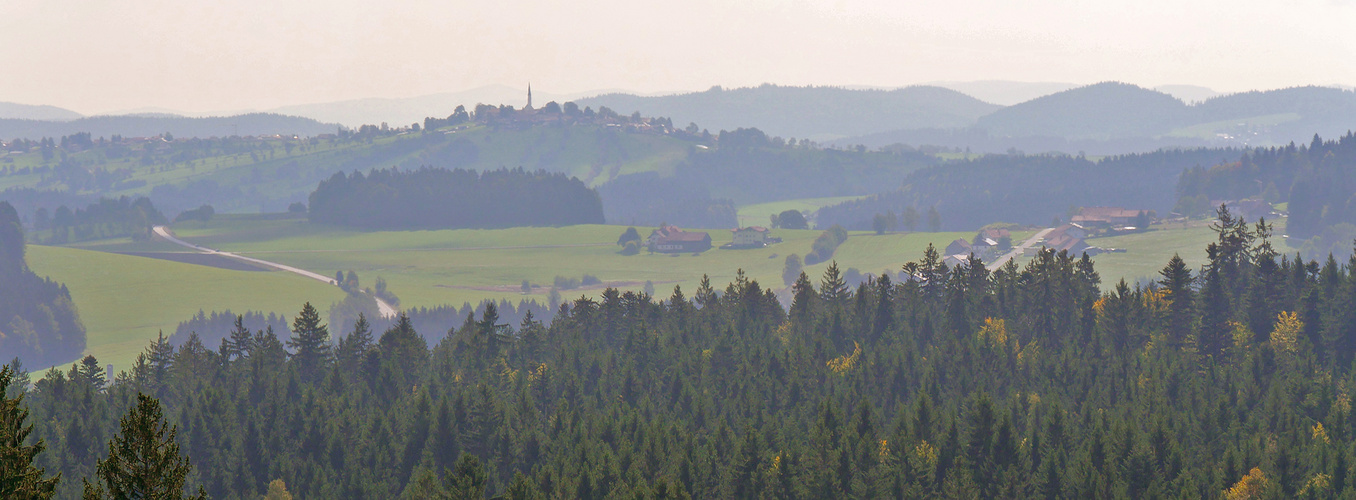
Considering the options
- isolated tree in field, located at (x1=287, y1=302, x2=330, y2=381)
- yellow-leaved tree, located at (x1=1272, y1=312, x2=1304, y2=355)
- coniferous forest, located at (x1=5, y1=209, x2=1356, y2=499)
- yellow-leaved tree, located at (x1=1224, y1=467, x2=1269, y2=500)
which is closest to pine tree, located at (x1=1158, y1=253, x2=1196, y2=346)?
coniferous forest, located at (x1=5, y1=209, x2=1356, y2=499)

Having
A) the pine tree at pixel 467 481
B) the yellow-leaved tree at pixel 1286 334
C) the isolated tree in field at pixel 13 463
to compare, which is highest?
the isolated tree in field at pixel 13 463

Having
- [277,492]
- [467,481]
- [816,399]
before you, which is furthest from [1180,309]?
[277,492]

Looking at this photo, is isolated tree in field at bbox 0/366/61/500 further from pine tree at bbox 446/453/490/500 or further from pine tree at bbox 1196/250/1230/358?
pine tree at bbox 1196/250/1230/358

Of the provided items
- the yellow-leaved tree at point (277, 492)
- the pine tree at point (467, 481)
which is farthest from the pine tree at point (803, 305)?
the pine tree at point (467, 481)

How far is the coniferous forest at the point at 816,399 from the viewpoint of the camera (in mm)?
100688

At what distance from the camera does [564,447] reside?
371 feet

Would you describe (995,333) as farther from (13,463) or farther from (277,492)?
(13,463)

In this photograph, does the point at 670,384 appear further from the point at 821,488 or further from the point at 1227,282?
the point at 1227,282

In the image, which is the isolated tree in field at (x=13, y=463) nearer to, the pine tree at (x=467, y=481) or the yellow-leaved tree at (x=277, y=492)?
the pine tree at (x=467, y=481)

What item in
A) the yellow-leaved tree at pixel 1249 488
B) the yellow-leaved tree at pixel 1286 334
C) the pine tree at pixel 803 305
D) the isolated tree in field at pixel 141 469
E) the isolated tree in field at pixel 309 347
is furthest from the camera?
the pine tree at pixel 803 305

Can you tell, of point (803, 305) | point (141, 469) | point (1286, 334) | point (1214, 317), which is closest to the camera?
point (141, 469)

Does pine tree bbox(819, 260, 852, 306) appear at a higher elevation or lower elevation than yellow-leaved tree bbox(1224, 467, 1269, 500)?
higher

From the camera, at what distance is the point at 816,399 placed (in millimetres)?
132875

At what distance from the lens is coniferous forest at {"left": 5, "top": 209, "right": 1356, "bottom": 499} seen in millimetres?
100688
